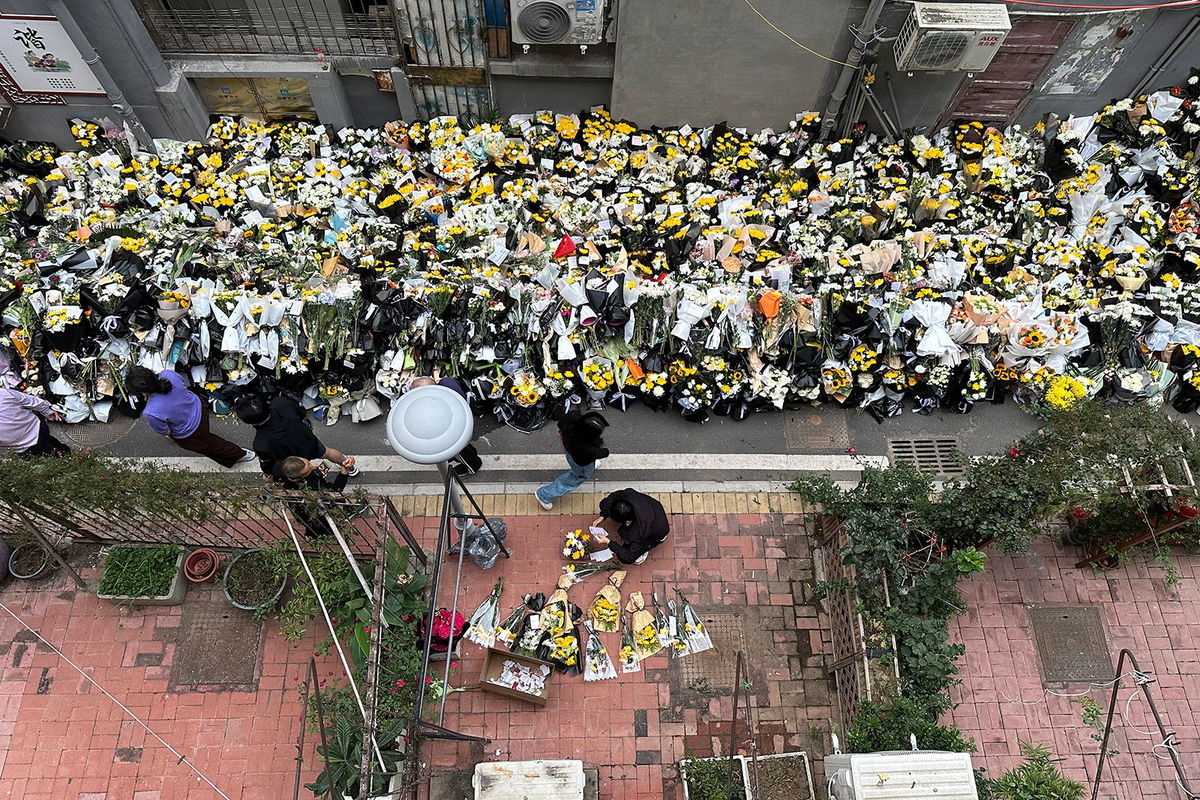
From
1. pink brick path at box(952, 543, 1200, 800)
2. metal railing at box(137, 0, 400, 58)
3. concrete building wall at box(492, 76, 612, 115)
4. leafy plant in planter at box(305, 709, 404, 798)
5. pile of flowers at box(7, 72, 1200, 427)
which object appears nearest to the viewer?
leafy plant in planter at box(305, 709, 404, 798)

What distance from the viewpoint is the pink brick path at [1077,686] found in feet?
18.9

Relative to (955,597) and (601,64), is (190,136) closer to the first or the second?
(601,64)

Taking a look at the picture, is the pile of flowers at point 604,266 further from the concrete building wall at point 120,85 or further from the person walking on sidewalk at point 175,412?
the person walking on sidewalk at point 175,412

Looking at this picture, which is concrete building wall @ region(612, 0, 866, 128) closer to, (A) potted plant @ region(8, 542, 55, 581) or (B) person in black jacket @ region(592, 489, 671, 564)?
(B) person in black jacket @ region(592, 489, 671, 564)

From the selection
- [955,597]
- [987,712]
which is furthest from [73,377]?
[987,712]

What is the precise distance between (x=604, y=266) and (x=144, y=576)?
16.7ft

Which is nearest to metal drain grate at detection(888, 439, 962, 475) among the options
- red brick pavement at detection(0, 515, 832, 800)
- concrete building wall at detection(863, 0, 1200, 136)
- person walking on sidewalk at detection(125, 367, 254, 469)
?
red brick pavement at detection(0, 515, 832, 800)

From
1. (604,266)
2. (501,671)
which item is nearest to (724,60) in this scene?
(604,266)

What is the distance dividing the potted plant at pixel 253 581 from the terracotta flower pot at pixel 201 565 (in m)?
0.14

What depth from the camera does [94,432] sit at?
6988 mm

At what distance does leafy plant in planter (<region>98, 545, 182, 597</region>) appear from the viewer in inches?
229

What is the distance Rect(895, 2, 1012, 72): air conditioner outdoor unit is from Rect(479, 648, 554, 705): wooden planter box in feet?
23.3

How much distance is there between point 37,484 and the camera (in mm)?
4977

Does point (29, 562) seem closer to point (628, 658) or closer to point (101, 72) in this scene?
point (101, 72)
